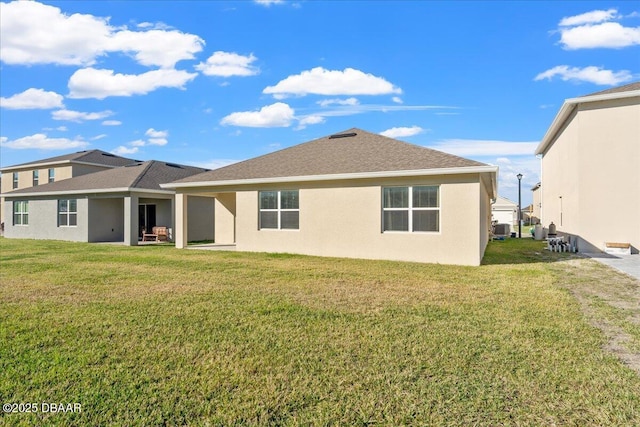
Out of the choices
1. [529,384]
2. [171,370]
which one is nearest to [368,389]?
[529,384]

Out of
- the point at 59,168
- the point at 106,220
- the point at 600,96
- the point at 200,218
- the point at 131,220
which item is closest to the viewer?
the point at 600,96

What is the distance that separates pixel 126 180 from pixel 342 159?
12.7 metres

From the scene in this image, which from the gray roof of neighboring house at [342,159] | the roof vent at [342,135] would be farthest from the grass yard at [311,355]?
the roof vent at [342,135]

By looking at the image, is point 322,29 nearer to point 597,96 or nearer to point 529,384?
point 597,96

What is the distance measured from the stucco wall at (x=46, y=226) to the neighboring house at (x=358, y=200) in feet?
25.2

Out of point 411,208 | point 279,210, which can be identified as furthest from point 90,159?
point 411,208

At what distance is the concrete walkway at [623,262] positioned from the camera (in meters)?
10.6

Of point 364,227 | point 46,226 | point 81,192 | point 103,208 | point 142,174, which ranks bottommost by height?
point 46,226

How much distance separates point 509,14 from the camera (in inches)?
513

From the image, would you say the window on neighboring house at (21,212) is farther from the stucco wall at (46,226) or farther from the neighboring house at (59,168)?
the neighboring house at (59,168)

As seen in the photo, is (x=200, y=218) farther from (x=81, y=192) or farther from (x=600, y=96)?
(x=600, y=96)

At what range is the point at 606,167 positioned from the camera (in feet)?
51.1

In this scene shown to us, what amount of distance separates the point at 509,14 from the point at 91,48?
1682 centimetres

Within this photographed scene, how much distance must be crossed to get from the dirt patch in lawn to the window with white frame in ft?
12.6
